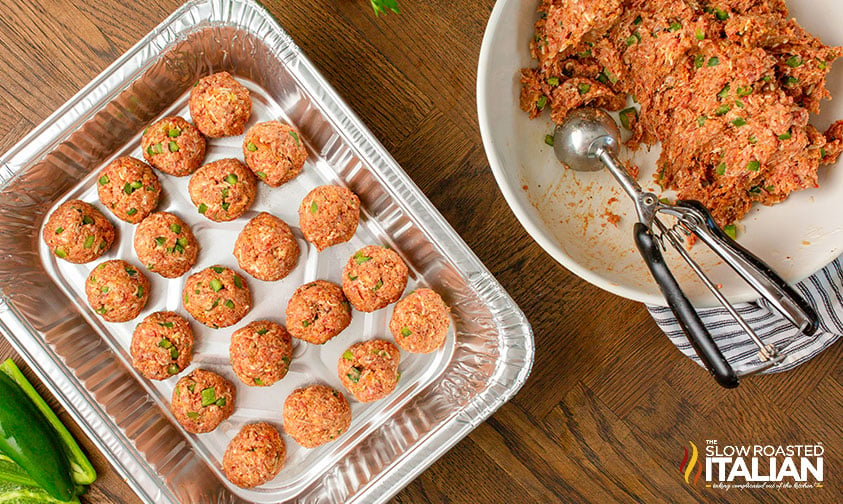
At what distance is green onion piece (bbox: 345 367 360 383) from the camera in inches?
59.1

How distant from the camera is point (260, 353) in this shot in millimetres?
1485

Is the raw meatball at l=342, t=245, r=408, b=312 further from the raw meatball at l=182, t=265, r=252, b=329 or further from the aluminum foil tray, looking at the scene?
the raw meatball at l=182, t=265, r=252, b=329

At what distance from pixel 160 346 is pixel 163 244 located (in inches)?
10.1

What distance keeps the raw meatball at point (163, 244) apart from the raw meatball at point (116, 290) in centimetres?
5

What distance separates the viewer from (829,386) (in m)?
1.65

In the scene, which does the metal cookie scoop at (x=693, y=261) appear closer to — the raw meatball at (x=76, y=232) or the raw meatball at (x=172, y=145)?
the raw meatball at (x=172, y=145)

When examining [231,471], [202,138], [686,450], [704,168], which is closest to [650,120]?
[704,168]

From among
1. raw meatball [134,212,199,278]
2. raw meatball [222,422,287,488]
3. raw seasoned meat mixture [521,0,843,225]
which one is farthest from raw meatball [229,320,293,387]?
raw seasoned meat mixture [521,0,843,225]

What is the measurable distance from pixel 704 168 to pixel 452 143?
619 millimetres

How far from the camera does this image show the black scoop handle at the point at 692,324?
112cm

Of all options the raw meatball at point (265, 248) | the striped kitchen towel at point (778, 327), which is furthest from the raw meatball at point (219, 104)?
the striped kitchen towel at point (778, 327)

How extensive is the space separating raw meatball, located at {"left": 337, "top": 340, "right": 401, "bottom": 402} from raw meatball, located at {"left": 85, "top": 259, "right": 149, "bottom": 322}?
555mm

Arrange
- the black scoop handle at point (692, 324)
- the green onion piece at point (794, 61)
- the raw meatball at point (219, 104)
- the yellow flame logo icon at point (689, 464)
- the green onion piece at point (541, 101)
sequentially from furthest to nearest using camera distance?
the yellow flame logo icon at point (689, 464)
the raw meatball at point (219, 104)
the green onion piece at point (541, 101)
the green onion piece at point (794, 61)
the black scoop handle at point (692, 324)

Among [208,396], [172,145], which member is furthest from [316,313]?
[172,145]
